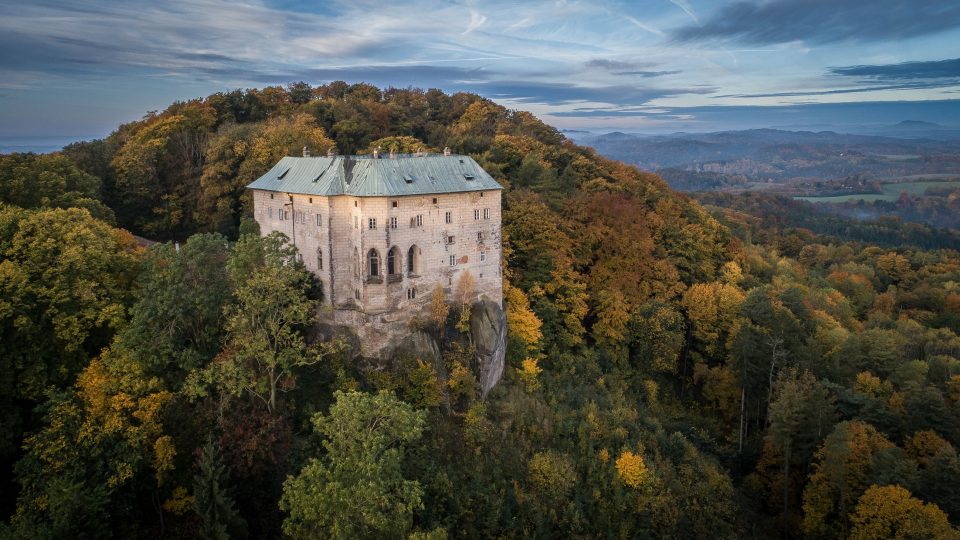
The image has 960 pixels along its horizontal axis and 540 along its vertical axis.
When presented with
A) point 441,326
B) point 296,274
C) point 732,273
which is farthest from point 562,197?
point 296,274

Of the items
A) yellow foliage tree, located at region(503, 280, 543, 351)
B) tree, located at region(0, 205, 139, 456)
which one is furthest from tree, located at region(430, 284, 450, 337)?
tree, located at region(0, 205, 139, 456)

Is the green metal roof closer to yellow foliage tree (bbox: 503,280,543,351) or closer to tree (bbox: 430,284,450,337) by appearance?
tree (bbox: 430,284,450,337)

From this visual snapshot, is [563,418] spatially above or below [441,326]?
below

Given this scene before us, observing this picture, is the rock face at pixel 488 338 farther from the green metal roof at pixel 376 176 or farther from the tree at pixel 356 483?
the tree at pixel 356 483

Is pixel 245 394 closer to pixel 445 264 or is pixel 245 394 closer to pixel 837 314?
pixel 445 264

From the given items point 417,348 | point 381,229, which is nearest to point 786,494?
point 417,348

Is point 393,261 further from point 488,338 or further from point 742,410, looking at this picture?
point 742,410

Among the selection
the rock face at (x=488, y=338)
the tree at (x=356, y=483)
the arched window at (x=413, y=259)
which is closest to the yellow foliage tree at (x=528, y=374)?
the rock face at (x=488, y=338)
